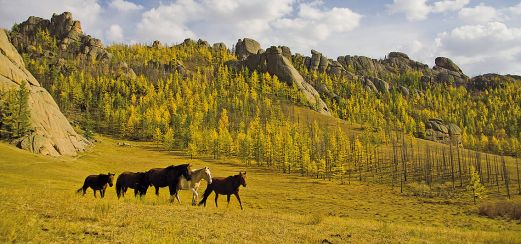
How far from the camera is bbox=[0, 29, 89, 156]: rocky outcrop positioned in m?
74.7

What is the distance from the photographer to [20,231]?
9836 millimetres

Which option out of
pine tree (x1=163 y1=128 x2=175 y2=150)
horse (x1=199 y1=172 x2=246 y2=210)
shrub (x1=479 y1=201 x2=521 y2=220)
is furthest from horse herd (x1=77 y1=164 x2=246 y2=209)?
pine tree (x1=163 y1=128 x2=175 y2=150)

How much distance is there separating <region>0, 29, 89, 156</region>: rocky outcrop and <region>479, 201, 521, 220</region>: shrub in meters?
91.3

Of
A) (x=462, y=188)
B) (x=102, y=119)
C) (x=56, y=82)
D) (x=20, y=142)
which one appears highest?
(x=56, y=82)

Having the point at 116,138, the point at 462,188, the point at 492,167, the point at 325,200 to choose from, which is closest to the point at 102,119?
the point at 116,138

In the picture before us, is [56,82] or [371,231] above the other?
[56,82]

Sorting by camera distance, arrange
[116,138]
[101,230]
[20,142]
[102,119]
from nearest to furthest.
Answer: [101,230]
[20,142]
[116,138]
[102,119]

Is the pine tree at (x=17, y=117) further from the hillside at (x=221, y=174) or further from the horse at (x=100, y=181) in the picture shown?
the horse at (x=100, y=181)

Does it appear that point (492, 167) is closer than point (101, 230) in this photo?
No

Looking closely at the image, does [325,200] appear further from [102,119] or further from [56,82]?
[56,82]

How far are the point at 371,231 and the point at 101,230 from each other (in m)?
12.6

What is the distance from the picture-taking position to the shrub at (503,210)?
218 feet

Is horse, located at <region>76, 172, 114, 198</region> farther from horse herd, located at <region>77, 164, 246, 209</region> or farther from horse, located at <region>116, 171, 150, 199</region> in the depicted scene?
horse, located at <region>116, 171, 150, 199</region>

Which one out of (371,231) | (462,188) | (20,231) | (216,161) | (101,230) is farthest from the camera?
(216,161)
